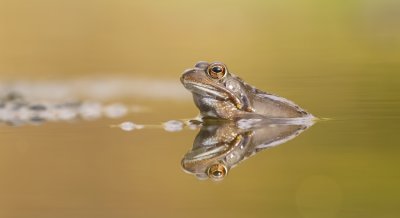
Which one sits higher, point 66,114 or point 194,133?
point 66,114

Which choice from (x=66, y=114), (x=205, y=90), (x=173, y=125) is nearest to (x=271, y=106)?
(x=205, y=90)

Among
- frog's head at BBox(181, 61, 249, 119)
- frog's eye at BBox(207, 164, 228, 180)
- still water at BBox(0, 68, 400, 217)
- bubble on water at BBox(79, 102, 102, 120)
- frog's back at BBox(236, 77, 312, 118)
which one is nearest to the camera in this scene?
still water at BBox(0, 68, 400, 217)

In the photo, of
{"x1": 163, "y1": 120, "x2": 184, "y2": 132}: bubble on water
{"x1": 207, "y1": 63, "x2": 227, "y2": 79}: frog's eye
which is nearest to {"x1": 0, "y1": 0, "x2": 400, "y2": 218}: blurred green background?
{"x1": 163, "y1": 120, "x2": 184, "y2": 132}: bubble on water

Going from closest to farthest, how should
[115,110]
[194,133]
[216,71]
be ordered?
[194,133], [216,71], [115,110]

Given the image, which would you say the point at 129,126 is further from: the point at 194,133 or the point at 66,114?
the point at 66,114

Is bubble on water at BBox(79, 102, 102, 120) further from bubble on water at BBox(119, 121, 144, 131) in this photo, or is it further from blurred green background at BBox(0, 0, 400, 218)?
bubble on water at BBox(119, 121, 144, 131)

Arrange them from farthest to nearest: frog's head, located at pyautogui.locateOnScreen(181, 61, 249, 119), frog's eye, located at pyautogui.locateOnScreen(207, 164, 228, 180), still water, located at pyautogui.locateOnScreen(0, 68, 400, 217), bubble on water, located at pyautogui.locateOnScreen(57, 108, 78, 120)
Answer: bubble on water, located at pyautogui.locateOnScreen(57, 108, 78, 120) → frog's head, located at pyautogui.locateOnScreen(181, 61, 249, 119) → frog's eye, located at pyautogui.locateOnScreen(207, 164, 228, 180) → still water, located at pyautogui.locateOnScreen(0, 68, 400, 217)

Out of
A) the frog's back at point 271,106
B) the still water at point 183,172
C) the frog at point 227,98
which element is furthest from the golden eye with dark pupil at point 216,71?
the still water at point 183,172
